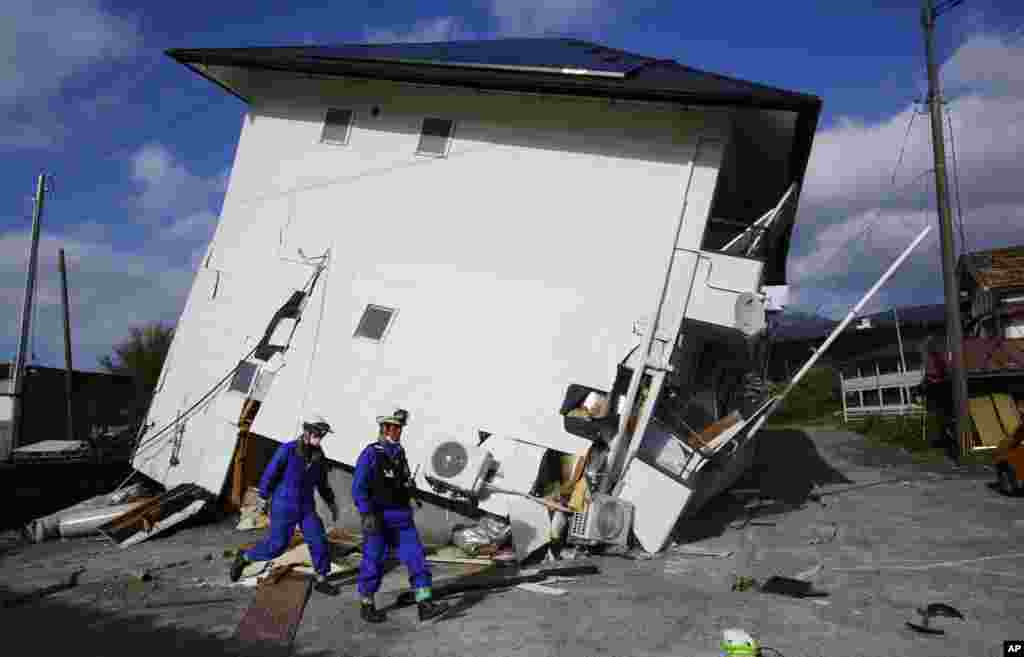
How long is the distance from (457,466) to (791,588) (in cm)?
412

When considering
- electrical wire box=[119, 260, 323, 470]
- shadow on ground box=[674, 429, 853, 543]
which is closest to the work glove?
shadow on ground box=[674, 429, 853, 543]

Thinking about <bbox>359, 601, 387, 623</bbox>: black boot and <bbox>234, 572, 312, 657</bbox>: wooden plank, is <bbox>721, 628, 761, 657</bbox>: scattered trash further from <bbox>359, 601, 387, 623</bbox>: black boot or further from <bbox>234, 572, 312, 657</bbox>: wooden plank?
<bbox>234, 572, 312, 657</bbox>: wooden plank

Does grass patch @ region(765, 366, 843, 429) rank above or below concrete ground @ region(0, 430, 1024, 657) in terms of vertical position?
above

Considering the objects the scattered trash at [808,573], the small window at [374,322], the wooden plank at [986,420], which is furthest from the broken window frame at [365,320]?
the wooden plank at [986,420]

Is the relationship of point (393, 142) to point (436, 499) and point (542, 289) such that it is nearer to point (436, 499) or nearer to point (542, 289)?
point (542, 289)

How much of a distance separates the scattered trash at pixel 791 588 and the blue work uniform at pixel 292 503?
4.56 m

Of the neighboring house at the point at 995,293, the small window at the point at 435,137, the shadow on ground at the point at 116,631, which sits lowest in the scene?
the shadow on ground at the point at 116,631

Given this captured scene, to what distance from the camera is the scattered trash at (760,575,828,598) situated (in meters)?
7.02

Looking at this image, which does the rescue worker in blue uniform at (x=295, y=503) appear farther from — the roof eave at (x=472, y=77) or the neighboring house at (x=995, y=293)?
the neighboring house at (x=995, y=293)

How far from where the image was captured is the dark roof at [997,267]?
2655cm

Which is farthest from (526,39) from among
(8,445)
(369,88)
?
(8,445)

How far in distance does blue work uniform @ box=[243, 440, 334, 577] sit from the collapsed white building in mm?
1981

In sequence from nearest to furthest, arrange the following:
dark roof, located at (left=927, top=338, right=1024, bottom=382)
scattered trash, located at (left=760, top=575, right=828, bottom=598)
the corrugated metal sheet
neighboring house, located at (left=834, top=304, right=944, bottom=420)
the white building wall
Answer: scattered trash, located at (left=760, top=575, right=828, bottom=598) → the white building wall → dark roof, located at (left=927, top=338, right=1024, bottom=382) → the corrugated metal sheet → neighboring house, located at (left=834, top=304, right=944, bottom=420)

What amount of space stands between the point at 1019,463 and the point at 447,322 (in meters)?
9.98
